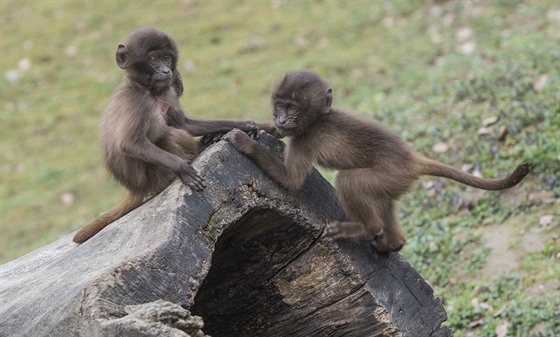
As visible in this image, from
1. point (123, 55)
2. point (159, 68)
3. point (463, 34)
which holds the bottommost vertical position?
point (463, 34)

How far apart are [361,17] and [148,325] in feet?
31.9

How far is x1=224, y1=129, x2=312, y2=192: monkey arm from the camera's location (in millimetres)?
4469

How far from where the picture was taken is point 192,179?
4.19m

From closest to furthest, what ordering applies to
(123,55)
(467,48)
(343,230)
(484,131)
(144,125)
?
(343,230)
(144,125)
(123,55)
(484,131)
(467,48)

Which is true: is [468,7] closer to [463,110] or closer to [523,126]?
[463,110]

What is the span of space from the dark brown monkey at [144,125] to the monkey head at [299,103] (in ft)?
0.86

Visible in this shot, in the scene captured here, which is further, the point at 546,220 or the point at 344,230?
the point at 546,220

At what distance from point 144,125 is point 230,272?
3.27 feet

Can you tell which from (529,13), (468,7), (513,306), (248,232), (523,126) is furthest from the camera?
(468,7)

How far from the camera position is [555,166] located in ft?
23.6

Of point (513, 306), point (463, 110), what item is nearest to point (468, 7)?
point (463, 110)

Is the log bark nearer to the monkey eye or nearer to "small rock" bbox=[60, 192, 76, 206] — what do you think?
the monkey eye

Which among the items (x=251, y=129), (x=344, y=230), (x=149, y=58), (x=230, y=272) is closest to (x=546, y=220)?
(x=344, y=230)

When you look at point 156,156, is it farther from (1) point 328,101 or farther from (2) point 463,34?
(2) point 463,34
